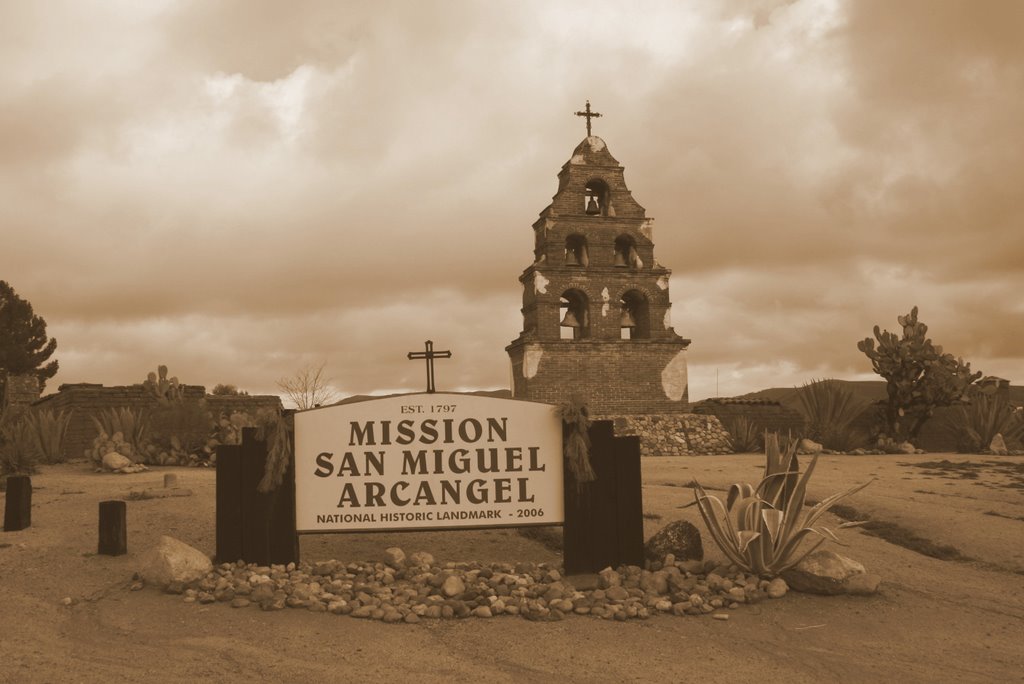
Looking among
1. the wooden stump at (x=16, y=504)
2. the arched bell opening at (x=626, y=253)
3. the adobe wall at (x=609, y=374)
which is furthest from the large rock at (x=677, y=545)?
the arched bell opening at (x=626, y=253)

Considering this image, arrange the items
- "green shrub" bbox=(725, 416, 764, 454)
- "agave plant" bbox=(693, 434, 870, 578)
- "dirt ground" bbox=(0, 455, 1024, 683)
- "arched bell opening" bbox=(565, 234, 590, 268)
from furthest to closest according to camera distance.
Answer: "arched bell opening" bbox=(565, 234, 590, 268) → "green shrub" bbox=(725, 416, 764, 454) → "agave plant" bbox=(693, 434, 870, 578) → "dirt ground" bbox=(0, 455, 1024, 683)

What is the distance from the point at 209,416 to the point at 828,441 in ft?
44.8

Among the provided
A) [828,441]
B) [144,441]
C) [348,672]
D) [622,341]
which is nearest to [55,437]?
[144,441]

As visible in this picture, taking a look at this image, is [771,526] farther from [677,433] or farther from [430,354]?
[677,433]

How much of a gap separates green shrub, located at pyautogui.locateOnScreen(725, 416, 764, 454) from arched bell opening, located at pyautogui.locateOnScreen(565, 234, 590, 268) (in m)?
6.30

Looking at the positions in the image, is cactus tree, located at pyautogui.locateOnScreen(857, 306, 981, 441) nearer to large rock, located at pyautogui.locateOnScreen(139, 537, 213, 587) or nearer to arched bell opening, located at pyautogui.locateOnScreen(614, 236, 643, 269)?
arched bell opening, located at pyautogui.locateOnScreen(614, 236, 643, 269)

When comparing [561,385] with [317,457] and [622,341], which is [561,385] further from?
[317,457]

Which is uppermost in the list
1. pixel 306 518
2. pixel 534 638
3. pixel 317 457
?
pixel 317 457

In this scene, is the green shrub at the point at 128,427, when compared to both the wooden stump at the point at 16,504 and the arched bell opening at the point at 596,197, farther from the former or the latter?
the arched bell opening at the point at 596,197

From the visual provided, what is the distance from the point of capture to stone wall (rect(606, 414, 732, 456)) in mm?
21641

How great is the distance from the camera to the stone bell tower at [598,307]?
954 inches

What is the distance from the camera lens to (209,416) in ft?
53.2

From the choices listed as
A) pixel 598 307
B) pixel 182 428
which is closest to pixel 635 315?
pixel 598 307

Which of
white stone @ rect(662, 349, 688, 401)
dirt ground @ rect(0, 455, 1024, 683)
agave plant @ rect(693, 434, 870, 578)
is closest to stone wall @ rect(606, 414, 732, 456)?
white stone @ rect(662, 349, 688, 401)
